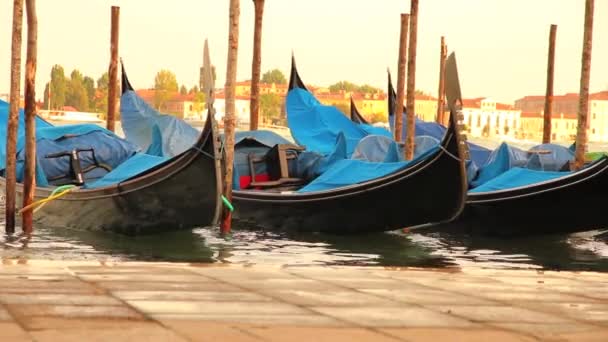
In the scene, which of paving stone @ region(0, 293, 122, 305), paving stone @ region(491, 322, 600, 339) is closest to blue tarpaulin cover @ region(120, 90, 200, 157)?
paving stone @ region(0, 293, 122, 305)

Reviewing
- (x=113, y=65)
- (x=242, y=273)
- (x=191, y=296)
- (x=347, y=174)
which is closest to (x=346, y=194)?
(x=347, y=174)

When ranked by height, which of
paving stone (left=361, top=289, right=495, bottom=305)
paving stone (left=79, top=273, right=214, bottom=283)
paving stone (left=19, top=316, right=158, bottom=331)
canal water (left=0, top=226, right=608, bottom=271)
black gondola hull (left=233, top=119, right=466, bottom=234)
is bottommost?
canal water (left=0, top=226, right=608, bottom=271)

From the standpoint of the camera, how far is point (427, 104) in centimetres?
9831

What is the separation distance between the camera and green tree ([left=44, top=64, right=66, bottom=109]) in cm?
6488

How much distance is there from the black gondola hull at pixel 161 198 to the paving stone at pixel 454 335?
231 inches

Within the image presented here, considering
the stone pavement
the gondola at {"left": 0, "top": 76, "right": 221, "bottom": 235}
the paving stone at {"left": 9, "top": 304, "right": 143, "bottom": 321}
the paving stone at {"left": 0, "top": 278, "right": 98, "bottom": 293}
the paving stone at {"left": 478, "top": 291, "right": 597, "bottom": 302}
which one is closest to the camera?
the stone pavement

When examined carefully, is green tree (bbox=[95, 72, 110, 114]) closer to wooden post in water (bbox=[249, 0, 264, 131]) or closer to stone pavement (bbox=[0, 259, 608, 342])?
wooden post in water (bbox=[249, 0, 264, 131])

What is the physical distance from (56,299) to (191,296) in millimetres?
419

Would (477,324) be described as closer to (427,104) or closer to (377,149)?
(377,149)

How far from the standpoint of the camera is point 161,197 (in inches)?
361

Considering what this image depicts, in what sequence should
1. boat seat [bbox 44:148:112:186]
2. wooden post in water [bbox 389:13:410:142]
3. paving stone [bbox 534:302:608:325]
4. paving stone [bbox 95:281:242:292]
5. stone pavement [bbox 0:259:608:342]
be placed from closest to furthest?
1. stone pavement [bbox 0:259:608:342]
2. paving stone [bbox 534:302:608:325]
3. paving stone [bbox 95:281:242:292]
4. boat seat [bbox 44:148:112:186]
5. wooden post in water [bbox 389:13:410:142]

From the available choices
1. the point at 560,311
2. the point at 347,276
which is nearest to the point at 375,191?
the point at 347,276

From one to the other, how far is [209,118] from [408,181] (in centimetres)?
181

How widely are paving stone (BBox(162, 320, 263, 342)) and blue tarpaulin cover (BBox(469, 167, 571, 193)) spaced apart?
735cm
